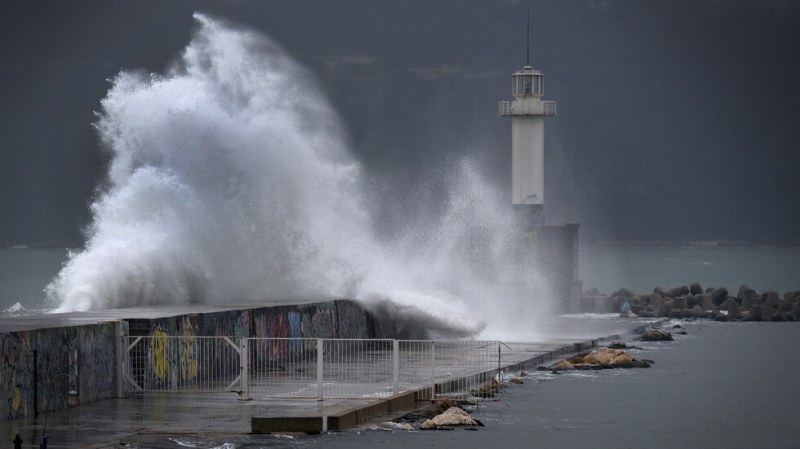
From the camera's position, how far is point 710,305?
5381 cm

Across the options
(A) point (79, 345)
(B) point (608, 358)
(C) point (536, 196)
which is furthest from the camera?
(C) point (536, 196)

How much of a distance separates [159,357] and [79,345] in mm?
1810

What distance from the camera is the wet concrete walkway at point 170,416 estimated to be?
51.2 ft

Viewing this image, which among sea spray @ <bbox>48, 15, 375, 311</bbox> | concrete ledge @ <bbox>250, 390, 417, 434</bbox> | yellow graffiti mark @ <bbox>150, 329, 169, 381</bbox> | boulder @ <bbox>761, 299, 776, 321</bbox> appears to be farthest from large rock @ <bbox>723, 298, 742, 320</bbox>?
concrete ledge @ <bbox>250, 390, 417, 434</bbox>

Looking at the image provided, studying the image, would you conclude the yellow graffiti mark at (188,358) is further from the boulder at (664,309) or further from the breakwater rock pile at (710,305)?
the boulder at (664,309)

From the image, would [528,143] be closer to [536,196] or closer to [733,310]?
[536,196]

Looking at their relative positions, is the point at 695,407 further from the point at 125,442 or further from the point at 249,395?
the point at 125,442

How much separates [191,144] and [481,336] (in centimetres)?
852

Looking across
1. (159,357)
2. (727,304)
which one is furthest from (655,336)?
(159,357)

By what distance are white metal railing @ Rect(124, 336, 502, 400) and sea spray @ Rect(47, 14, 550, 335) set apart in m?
5.03

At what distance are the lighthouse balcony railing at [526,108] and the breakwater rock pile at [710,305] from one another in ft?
26.0

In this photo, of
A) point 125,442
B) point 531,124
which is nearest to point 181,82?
point 125,442

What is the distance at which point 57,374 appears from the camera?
1772cm

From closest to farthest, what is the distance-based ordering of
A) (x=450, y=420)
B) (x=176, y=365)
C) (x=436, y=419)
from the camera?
(x=436, y=419) → (x=450, y=420) → (x=176, y=365)
